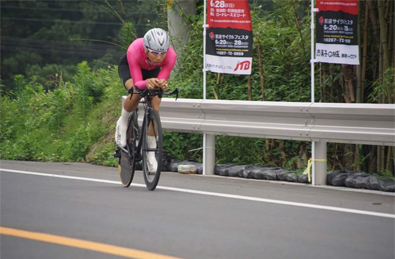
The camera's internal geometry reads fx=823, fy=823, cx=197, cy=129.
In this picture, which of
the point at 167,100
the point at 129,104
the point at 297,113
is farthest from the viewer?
the point at 167,100

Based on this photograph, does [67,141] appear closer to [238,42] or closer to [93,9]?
[238,42]

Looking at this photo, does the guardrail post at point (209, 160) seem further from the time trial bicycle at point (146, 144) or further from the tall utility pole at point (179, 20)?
the tall utility pole at point (179, 20)

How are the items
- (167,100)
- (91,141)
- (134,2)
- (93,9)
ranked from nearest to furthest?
(167,100)
(91,141)
(134,2)
(93,9)

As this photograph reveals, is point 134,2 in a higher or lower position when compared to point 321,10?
higher

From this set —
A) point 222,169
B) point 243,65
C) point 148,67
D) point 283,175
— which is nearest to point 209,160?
point 222,169

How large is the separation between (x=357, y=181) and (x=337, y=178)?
273 mm

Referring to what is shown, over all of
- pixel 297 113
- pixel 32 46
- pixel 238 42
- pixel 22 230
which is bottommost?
pixel 22 230

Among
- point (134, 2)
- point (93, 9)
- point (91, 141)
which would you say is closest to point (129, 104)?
point (91, 141)

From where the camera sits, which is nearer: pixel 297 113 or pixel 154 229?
pixel 154 229

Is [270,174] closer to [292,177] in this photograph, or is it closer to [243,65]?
[292,177]

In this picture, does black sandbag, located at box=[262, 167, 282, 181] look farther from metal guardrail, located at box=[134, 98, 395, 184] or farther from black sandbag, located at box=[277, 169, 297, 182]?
metal guardrail, located at box=[134, 98, 395, 184]

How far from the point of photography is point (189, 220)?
7.14 metres

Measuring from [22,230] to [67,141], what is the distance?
8.45 meters

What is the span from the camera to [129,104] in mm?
9594
